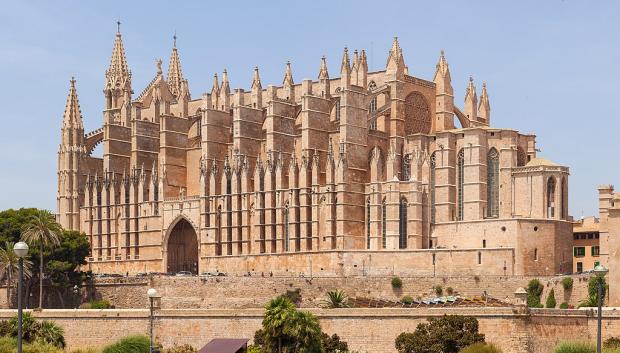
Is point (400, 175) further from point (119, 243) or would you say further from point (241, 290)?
point (119, 243)

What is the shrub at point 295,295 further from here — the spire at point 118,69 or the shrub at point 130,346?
the spire at point 118,69

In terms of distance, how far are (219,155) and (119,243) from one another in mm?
9424

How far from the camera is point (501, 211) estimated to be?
67000 mm

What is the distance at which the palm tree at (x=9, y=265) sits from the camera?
67562 millimetres

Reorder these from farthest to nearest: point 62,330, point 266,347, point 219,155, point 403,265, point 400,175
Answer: point 219,155 < point 400,175 < point 403,265 < point 62,330 < point 266,347

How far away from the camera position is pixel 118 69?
301ft

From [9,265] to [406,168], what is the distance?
2230 cm

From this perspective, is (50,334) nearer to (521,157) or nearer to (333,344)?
(333,344)

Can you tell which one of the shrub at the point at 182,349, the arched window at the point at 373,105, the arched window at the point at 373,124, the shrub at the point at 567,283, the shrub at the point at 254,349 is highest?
the arched window at the point at 373,105

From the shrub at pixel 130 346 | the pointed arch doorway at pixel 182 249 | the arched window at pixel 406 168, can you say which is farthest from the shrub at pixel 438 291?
the pointed arch doorway at pixel 182 249

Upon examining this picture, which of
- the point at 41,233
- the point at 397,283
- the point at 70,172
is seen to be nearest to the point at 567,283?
the point at 397,283

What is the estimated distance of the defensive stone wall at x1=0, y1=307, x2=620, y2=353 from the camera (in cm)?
4647

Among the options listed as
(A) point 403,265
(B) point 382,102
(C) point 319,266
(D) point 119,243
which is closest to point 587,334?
(A) point 403,265

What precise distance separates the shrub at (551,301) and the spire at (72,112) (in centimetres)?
3904
